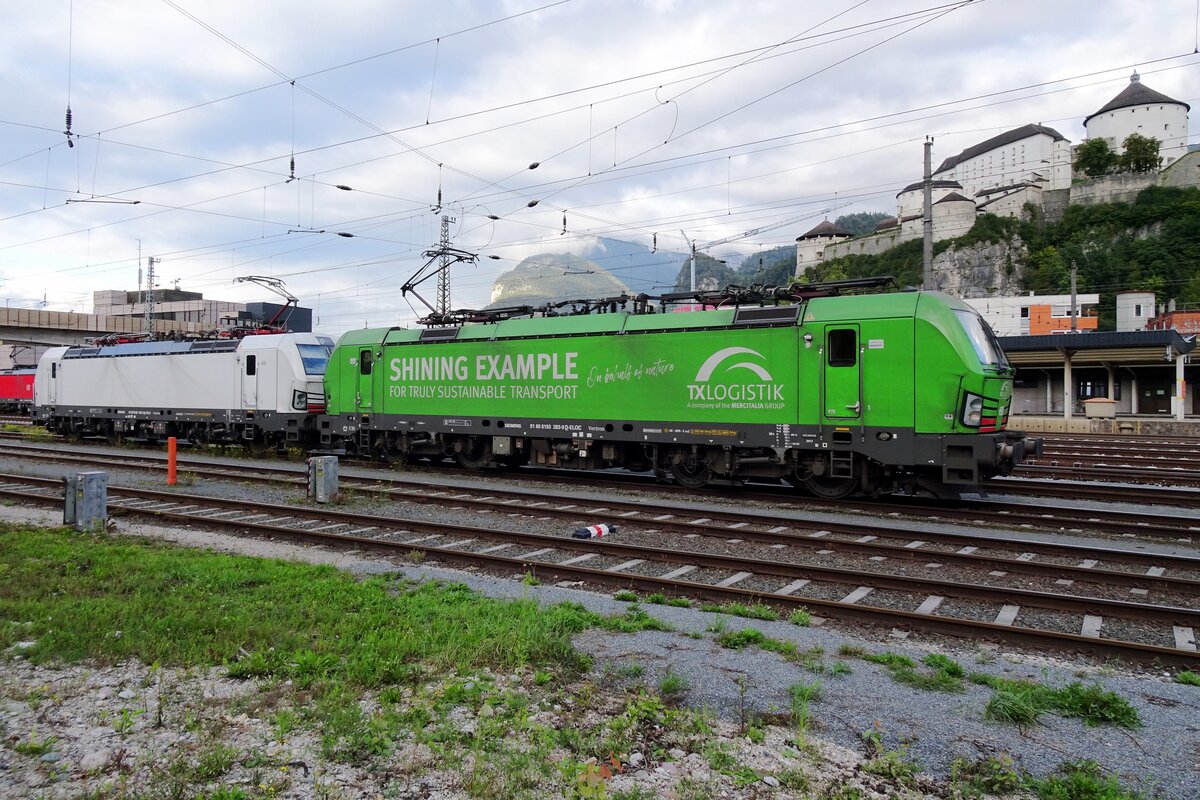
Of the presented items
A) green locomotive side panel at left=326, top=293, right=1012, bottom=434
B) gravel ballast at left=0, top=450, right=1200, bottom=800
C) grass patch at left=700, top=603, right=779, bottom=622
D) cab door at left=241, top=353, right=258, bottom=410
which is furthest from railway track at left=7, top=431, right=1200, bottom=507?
gravel ballast at left=0, top=450, right=1200, bottom=800

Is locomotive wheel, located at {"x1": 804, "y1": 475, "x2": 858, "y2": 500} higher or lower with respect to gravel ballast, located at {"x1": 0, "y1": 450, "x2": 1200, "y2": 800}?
higher

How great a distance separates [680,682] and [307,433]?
19652mm

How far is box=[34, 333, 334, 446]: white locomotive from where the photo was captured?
22.6 metres

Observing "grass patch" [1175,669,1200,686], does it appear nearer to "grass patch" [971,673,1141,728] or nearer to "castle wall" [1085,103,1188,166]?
"grass patch" [971,673,1141,728]

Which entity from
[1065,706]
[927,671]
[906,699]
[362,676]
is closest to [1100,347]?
[927,671]

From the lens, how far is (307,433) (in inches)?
890

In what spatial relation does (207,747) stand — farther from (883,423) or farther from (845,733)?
(883,423)

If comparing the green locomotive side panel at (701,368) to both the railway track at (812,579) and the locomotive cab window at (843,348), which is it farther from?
the railway track at (812,579)

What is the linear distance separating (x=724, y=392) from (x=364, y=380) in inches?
419

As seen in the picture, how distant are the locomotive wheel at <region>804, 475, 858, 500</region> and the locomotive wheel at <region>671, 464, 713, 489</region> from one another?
207 centimetres

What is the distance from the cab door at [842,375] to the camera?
12.9 metres

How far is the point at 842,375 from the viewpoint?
13102 mm

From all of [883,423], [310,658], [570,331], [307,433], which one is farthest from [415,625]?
[307,433]

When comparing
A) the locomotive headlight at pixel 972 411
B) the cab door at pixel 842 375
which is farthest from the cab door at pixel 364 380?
the locomotive headlight at pixel 972 411
